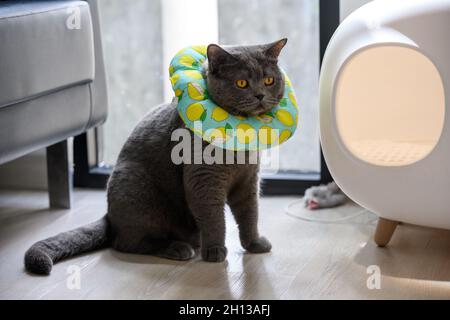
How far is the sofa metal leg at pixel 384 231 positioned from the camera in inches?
83.2

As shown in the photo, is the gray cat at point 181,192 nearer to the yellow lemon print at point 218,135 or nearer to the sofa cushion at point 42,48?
the yellow lemon print at point 218,135

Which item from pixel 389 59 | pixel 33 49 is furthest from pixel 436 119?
pixel 33 49

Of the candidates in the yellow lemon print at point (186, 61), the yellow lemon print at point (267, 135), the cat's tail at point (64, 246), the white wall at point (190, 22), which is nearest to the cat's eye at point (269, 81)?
the yellow lemon print at point (267, 135)

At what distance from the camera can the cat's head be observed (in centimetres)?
195

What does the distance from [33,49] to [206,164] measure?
62 centimetres

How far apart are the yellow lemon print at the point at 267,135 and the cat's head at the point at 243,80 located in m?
0.06

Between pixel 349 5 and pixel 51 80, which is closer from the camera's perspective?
pixel 51 80

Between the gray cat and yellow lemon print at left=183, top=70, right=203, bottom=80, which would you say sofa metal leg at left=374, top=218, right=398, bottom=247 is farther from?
yellow lemon print at left=183, top=70, right=203, bottom=80

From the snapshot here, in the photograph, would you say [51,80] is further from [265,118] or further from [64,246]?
[265,118]

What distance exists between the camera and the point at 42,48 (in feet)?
7.06

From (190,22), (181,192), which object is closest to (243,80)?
(181,192)

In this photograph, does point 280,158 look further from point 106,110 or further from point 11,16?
point 11,16

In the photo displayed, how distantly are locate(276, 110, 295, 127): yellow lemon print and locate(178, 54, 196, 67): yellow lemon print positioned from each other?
289 mm

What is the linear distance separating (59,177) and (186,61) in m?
0.81
